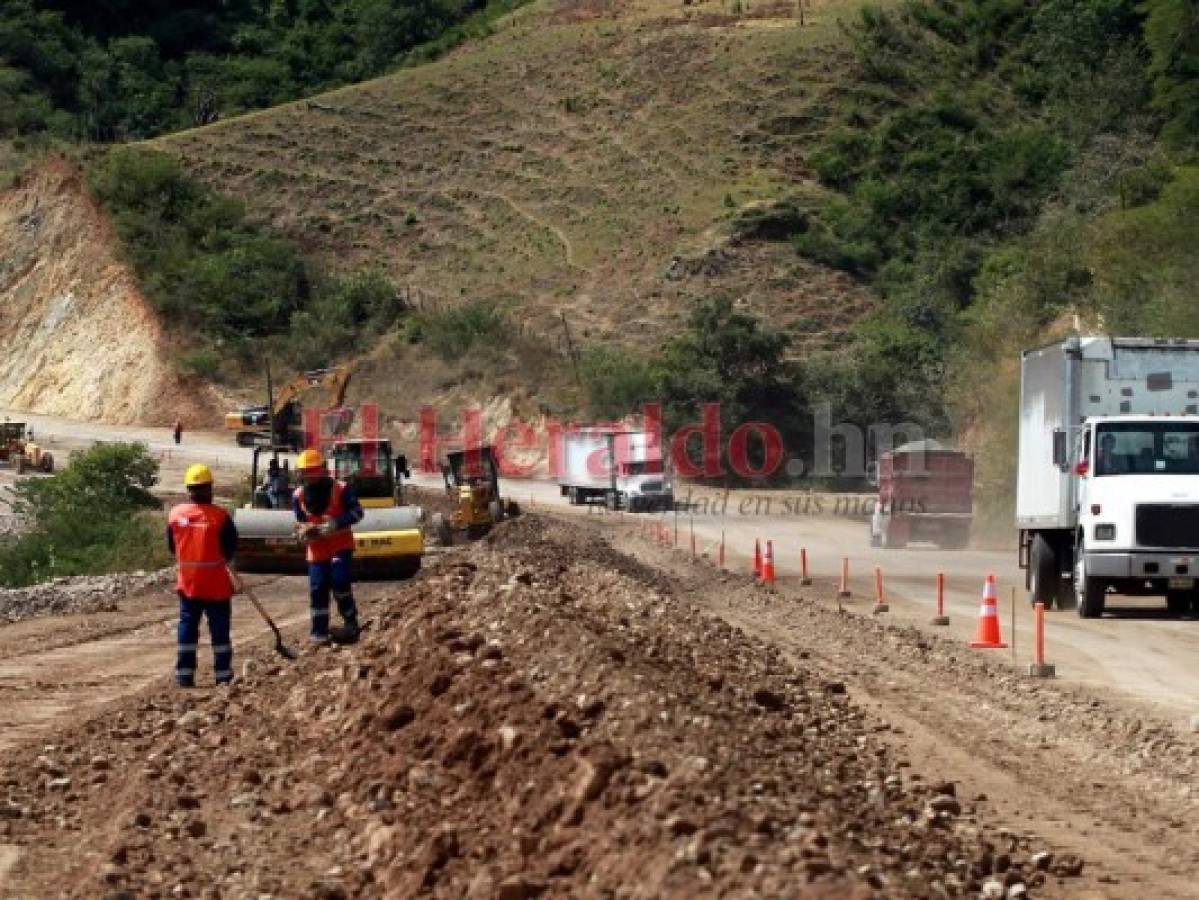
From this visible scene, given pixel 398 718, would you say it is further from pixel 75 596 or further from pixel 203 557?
pixel 75 596

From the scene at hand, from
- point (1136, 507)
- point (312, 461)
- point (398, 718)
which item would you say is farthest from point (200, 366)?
point (398, 718)

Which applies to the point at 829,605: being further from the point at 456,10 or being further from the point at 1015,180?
the point at 456,10

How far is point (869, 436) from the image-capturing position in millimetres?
82250

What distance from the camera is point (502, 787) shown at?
11750 mm

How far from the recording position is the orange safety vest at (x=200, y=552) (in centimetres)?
1816

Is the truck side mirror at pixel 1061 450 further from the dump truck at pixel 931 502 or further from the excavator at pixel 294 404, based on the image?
the dump truck at pixel 931 502

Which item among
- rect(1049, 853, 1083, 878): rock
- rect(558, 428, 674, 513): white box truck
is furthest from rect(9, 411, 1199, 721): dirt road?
rect(1049, 853, 1083, 878): rock

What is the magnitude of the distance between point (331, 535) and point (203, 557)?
1719 millimetres

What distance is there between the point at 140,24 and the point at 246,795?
158325 millimetres

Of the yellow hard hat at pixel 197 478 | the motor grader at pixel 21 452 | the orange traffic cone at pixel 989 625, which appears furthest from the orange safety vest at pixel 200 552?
the motor grader at pixel 21 452

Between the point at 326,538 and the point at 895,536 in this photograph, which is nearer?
the point at 326,538

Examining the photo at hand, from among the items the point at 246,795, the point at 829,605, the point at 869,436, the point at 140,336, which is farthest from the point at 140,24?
the point at 246,795

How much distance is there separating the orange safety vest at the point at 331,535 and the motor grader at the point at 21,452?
60826 mm

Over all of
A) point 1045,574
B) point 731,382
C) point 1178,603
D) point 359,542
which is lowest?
point 1178,603
